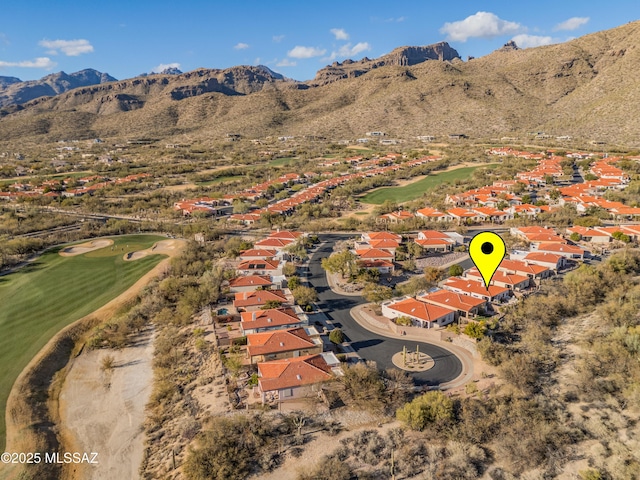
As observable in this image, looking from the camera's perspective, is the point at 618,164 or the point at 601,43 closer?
the point at 618,164

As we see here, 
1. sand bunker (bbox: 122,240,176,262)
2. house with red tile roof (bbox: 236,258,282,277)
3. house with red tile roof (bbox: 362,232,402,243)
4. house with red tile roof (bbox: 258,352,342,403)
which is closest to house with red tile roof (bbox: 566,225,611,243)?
house with red tile roof (bbox: 362,232,402,243)

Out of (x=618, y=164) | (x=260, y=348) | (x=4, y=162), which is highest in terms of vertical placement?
(x=4, y=162)

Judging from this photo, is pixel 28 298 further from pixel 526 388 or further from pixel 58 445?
pixel 526 388

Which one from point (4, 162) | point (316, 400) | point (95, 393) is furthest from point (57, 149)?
point (316, 400)

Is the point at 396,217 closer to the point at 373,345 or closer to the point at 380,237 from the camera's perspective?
the point at 380,237

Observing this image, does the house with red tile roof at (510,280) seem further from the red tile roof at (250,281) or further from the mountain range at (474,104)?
the mountain range at (474,104)

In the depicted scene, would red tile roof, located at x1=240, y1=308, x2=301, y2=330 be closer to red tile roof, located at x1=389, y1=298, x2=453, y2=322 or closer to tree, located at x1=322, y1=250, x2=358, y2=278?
red tile roof, located at x1=389, y1=298, x2=453, y2=322
